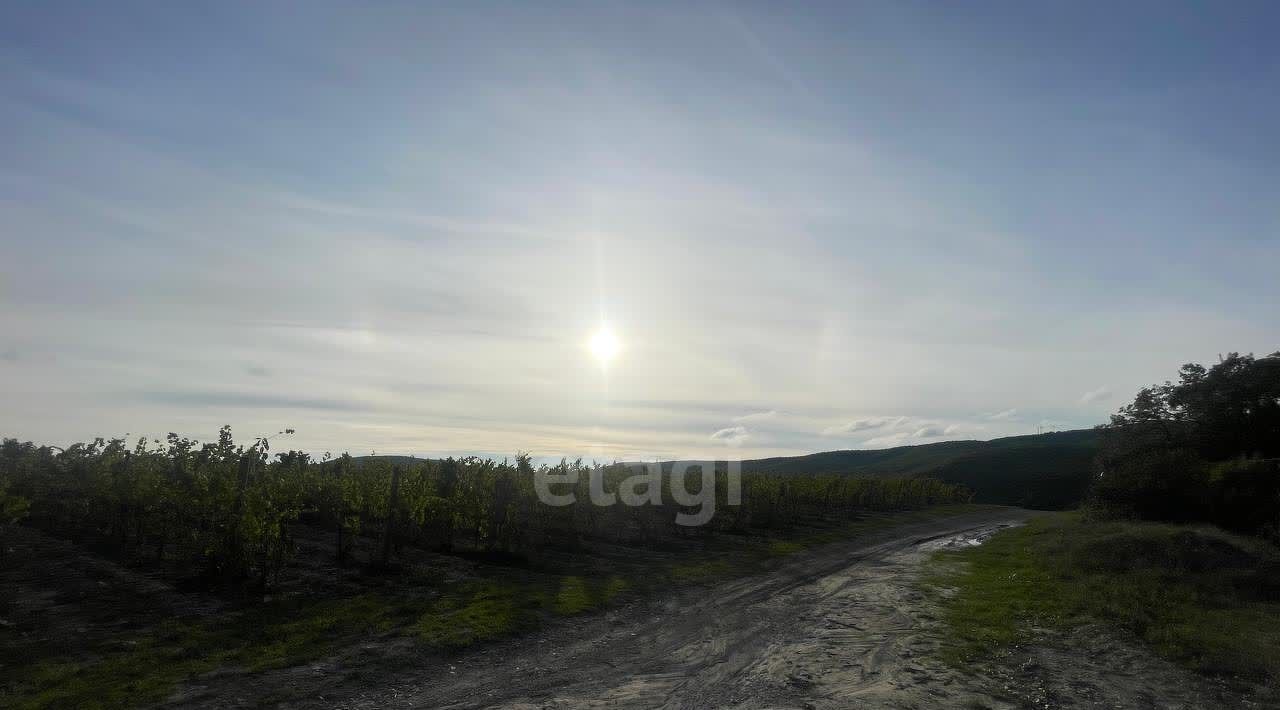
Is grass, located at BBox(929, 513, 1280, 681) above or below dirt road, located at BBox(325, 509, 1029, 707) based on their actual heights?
above

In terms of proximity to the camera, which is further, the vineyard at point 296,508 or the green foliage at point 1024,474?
the green foliage at point 1024,474

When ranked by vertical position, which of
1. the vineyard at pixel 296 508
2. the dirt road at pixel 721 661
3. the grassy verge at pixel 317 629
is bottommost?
the dirt road at pixel 721 661

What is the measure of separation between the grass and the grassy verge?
10154 millimetres

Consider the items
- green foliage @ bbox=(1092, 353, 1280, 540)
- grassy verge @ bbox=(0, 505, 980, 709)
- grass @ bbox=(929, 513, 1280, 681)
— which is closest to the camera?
grassy verge @ bbox=(0, 505, 980, 709)

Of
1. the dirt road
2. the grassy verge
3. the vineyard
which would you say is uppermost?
the vineyard

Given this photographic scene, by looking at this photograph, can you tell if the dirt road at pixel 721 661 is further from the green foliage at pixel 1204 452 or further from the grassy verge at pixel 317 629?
the green foliage at pixel 1204 452

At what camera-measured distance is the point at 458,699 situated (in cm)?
1234

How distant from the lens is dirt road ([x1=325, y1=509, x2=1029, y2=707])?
41.0 feet

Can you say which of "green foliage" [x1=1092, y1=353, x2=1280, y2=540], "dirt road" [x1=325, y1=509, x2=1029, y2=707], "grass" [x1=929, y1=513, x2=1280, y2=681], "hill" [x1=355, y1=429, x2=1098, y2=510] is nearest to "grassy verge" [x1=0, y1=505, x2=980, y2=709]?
"dirt road" [x1=325, y1=509, x2=1029, y2=707]

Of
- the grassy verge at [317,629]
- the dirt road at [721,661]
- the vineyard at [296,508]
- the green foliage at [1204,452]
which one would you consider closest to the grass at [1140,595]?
the dirt road at [721,661]

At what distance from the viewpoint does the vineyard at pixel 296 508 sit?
2077 centimetres

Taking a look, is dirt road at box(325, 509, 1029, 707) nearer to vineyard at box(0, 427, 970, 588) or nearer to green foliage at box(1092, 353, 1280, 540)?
vineyard at box(0, 427, 970, 588)

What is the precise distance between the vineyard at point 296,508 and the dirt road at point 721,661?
369 inches

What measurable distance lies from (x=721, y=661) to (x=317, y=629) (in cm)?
960
